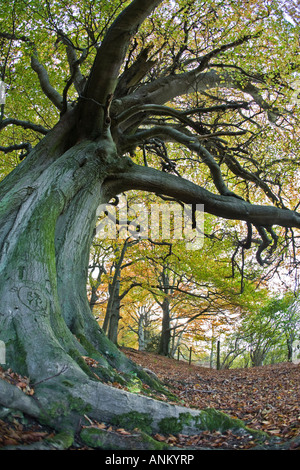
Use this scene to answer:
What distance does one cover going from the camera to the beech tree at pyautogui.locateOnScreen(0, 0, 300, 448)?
3.17 meters

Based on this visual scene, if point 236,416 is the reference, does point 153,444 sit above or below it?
above

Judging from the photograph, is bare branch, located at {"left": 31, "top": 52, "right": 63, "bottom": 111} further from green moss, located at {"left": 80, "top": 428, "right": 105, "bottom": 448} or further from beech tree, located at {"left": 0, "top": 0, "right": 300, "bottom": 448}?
green moss, located at {"left": 80, "top": 428, "right": 105, "bottom": 448}

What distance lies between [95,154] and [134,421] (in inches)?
169

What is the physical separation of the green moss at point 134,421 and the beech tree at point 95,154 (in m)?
0.05

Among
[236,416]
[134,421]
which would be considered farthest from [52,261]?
[236,416]

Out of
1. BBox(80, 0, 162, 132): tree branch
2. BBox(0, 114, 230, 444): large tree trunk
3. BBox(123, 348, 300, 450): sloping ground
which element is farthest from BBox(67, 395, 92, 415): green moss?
BBox(80, 0, 162, 132): tree branch

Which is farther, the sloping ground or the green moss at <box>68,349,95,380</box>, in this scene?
the green moss at <box>68,349,95,380</box>

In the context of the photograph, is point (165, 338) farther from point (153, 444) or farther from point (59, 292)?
point (153, 444)

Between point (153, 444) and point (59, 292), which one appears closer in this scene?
point (153, 444)

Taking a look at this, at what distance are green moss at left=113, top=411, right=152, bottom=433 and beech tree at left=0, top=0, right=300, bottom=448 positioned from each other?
0.18 feet

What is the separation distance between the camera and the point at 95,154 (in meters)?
5.82

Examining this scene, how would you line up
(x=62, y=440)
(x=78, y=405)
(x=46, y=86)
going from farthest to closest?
(x=46, y=86), (x=78, y=405), (x=62, y=440)

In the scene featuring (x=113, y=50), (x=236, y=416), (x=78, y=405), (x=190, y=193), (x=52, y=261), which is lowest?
(x=236, y=416)
